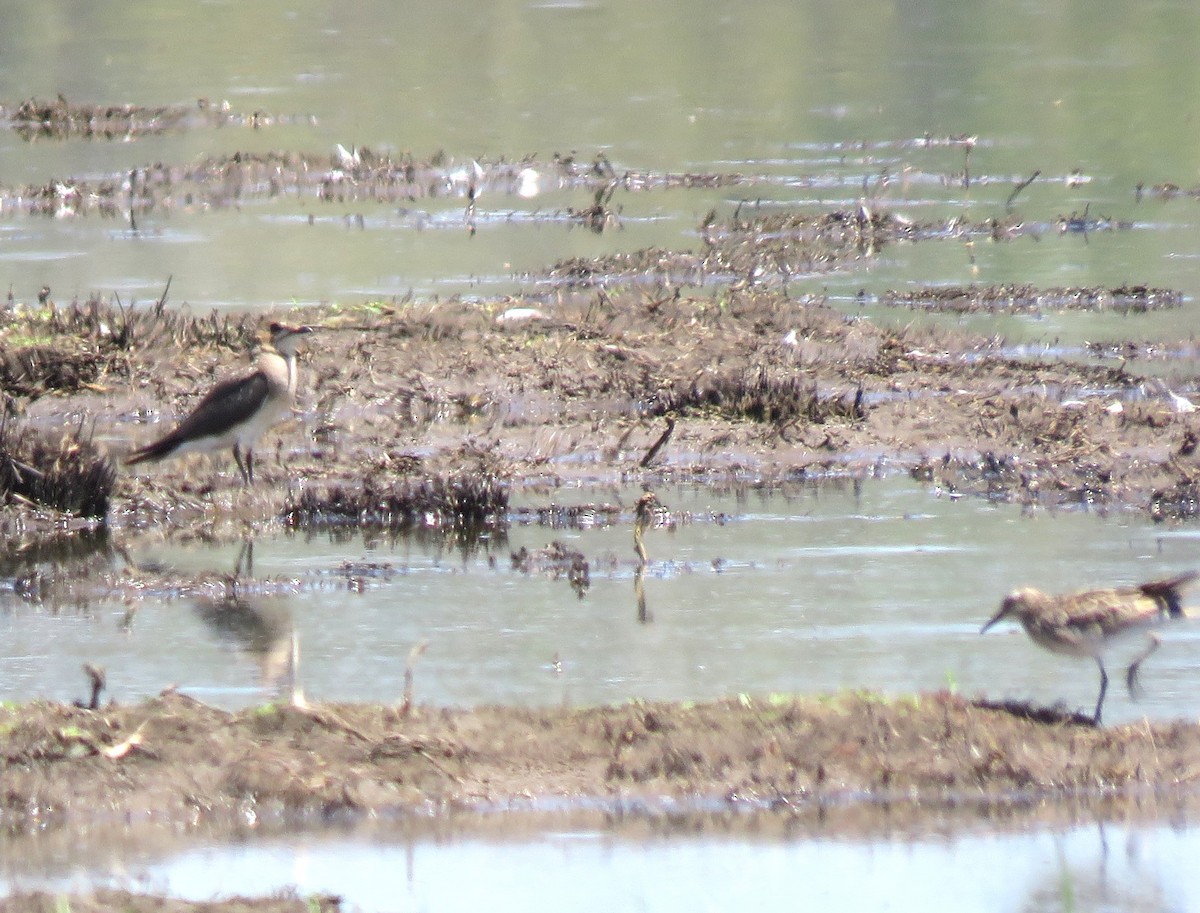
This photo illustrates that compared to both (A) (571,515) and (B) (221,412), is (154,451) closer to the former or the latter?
(B) (221,412)

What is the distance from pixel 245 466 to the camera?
12.9 meters

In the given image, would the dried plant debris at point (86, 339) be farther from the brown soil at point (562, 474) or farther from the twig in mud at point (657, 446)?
the twig in mud at point (657, 446)

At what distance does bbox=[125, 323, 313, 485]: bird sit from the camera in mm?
12906

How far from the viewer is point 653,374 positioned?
1470 centimetres

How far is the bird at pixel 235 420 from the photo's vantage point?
508 inches

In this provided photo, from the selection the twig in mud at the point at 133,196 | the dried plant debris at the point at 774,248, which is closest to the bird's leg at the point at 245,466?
the dried plant debris at the point at 774,248

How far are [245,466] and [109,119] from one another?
19952mm

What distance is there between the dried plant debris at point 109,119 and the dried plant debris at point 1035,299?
15269 mm

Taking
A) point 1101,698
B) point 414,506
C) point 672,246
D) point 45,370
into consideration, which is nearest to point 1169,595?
point 1101,698

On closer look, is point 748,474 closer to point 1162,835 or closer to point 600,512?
point 600,512

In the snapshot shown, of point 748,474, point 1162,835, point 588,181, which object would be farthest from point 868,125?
point 1162,835

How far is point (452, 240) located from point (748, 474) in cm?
943

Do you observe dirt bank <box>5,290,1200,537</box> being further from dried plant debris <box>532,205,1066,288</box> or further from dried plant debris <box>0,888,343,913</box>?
dried plant debris <box>0,888,343,913</box>

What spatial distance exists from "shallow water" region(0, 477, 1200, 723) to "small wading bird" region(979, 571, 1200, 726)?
30 cm
